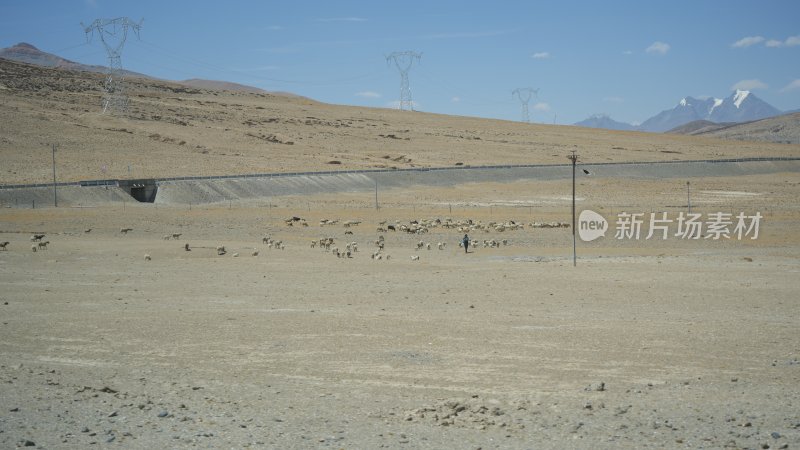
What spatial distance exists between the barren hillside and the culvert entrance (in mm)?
9934

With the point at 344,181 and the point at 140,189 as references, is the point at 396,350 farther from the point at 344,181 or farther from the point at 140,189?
the point at 344,181

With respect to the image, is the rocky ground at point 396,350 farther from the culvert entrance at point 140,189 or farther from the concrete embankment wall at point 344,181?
the culvert entrance at point 140,189

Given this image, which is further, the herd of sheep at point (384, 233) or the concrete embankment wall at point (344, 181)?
the concrete embankment wall at point (344, 181)

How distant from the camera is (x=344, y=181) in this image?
66938 millimetres

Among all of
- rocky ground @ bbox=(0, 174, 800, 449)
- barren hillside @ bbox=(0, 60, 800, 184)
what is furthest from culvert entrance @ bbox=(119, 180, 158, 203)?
rocky ground @ bbox=(0, 174, 800, 449)

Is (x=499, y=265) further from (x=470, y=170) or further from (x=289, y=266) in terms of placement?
(x=470, y=170)

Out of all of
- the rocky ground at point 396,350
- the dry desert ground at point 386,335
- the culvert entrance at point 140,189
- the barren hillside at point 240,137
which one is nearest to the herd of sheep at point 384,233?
the dry desert ground at point 386,335

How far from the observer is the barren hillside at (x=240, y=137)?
73.7 m

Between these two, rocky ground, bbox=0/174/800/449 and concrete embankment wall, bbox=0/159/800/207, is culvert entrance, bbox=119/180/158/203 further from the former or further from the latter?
rocky ground, bbox=0/174/800/449

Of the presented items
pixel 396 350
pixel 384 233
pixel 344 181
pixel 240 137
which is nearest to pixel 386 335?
pixel 396 350

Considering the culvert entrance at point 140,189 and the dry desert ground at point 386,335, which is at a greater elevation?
the culvert entrance at point 140,189

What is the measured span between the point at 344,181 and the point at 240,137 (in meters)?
32.0

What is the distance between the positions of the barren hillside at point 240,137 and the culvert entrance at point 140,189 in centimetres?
993

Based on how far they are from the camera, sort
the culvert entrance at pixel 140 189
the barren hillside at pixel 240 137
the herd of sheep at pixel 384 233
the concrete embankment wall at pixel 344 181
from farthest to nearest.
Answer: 1. the barren hillside at pixel 240 137
2. the culvert entrance at pixel 140 189
3. the concrete embankment wall at pixel 344 181
4. the herd of sheep at pixel 384 233
